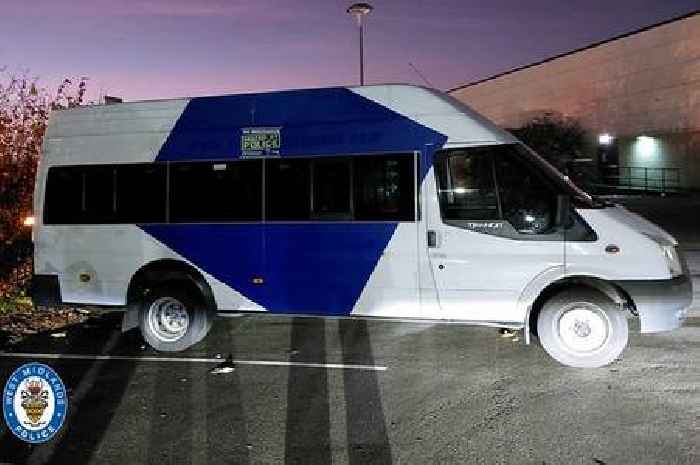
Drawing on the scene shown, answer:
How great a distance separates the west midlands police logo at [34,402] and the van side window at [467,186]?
173 inches

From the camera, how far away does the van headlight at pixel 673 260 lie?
23.1 ft

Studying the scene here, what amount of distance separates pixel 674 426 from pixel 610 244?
2.04m

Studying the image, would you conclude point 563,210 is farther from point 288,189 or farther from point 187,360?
point 187,360

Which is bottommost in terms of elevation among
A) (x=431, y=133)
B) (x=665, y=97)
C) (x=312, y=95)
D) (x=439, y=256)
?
(x=439, y=256)

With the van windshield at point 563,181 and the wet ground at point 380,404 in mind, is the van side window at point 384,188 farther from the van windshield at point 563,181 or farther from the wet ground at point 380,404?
the wet ground at point 380,404

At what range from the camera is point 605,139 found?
41625 mm

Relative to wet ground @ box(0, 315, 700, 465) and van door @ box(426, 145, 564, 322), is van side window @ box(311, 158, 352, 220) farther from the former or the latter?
wet ground @ box(0, 315, 700, 465)

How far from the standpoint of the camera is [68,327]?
10211mm

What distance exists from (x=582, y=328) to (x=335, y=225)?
271 cm

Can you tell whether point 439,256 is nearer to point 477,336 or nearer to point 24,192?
point 477,336

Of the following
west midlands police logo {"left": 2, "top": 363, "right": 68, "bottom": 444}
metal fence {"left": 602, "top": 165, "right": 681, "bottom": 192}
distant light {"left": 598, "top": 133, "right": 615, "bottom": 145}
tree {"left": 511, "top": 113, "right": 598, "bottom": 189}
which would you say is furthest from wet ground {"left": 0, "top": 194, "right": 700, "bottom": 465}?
distant light {"left": 598, "top": 133, "right": 615, "bottom": 145}

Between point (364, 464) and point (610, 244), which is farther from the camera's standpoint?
point (610, 244)

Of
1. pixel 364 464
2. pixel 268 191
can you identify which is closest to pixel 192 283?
pixel 268 191

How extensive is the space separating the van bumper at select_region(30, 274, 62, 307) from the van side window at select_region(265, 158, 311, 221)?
2.88m
